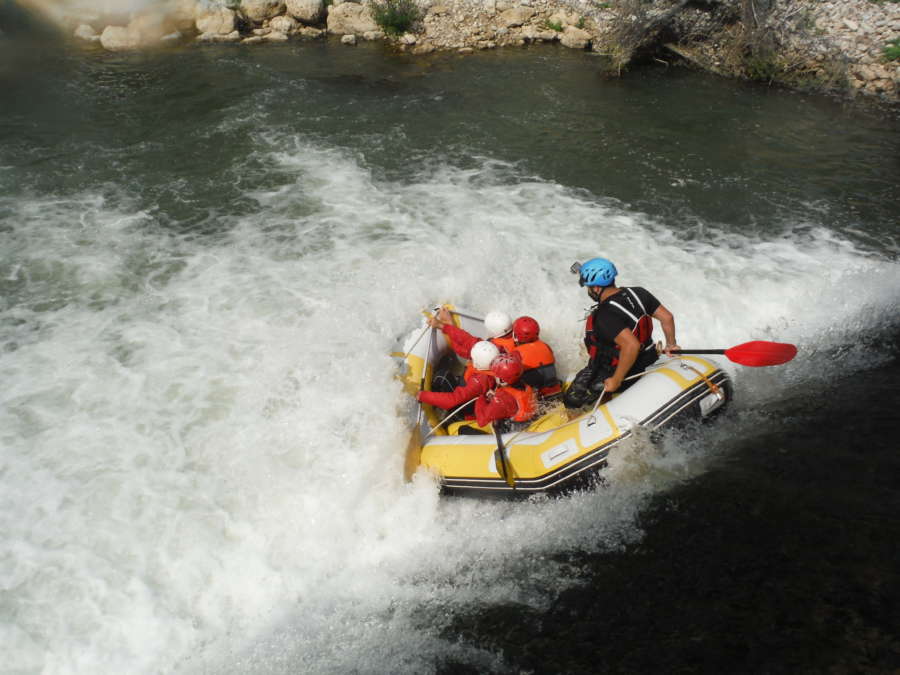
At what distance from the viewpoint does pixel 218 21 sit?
52.4ft

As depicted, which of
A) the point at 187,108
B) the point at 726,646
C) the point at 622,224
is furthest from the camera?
the point at 187,108

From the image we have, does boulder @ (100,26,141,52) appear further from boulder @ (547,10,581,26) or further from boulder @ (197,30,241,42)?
boulder @ (547,10,581,26)

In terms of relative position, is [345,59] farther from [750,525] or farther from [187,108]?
[750,525]

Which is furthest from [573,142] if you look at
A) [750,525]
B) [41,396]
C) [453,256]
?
[41,396]

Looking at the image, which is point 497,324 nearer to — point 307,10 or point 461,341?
point 461,341

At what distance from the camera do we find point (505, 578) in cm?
462

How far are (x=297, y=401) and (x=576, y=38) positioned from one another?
12.6 metres

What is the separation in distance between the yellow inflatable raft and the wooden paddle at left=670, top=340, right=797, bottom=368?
0.31 metres

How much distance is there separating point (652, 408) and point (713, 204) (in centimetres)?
574

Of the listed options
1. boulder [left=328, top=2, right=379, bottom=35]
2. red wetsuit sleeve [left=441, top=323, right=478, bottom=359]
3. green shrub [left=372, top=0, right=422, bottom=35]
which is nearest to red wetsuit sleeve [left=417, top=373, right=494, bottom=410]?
red wetsuit sleeve [left=441, top=323, right=478, bottom=359]

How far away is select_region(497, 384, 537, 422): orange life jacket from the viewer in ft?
17.3

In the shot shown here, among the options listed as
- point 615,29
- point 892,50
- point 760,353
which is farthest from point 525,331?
point 892,50

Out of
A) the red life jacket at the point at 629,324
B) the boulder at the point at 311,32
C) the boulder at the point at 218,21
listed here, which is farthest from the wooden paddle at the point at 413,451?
the boulder at the point at 218,21

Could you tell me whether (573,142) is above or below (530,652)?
above
